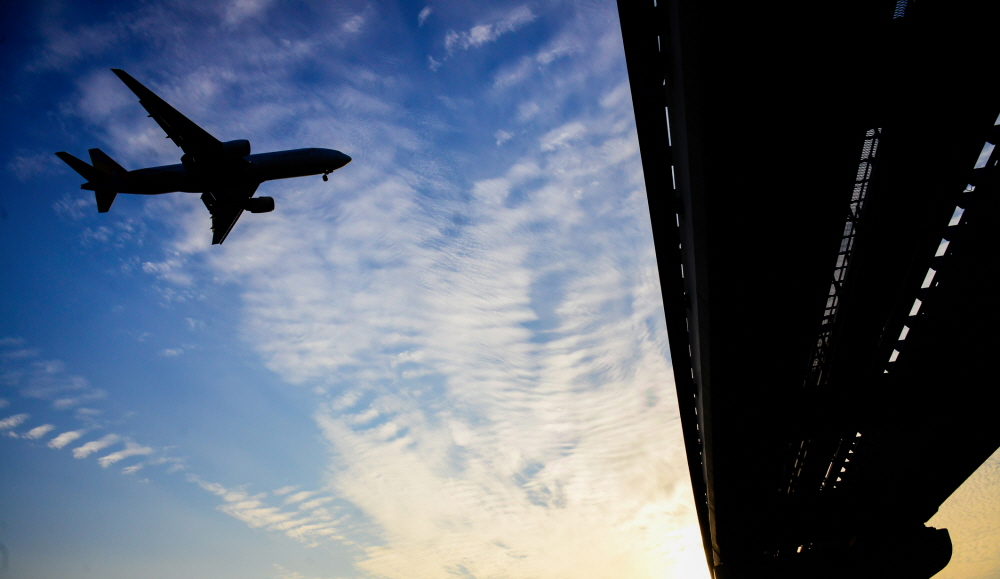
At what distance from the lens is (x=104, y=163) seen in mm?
32688

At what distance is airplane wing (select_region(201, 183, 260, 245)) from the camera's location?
31.7 meters

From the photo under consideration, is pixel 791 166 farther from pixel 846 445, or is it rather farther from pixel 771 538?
pixel 771 538

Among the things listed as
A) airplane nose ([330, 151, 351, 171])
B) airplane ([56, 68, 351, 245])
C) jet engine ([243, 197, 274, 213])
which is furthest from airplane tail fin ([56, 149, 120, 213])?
airplane nose ([330, 151, 351, 171])

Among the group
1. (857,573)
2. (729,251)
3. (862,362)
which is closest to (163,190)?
(729,251)

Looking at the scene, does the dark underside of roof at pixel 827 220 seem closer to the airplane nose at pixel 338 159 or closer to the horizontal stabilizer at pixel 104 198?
the airplane nose at pixel 338 159

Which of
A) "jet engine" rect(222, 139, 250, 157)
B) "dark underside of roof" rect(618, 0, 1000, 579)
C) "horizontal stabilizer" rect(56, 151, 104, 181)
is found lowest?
"dark underside of roof" rect(618, 0, 1000, 579)

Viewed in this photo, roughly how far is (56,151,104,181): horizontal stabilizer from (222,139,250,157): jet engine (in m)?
11.4

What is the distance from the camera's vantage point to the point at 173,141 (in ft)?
93.4

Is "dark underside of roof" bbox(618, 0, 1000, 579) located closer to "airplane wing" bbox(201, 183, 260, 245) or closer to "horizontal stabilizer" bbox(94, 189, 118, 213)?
"airplane wing" bbox(201, 183, 260, 245)

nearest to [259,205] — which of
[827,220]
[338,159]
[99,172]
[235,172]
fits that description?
[235,172]

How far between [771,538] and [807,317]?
1995 cm

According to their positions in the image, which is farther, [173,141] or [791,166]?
[173,141]

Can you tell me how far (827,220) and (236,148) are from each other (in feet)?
103

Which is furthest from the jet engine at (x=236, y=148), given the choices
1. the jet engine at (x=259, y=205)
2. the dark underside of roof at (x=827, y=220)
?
the dark underside of roof at (x=827, y=220)
